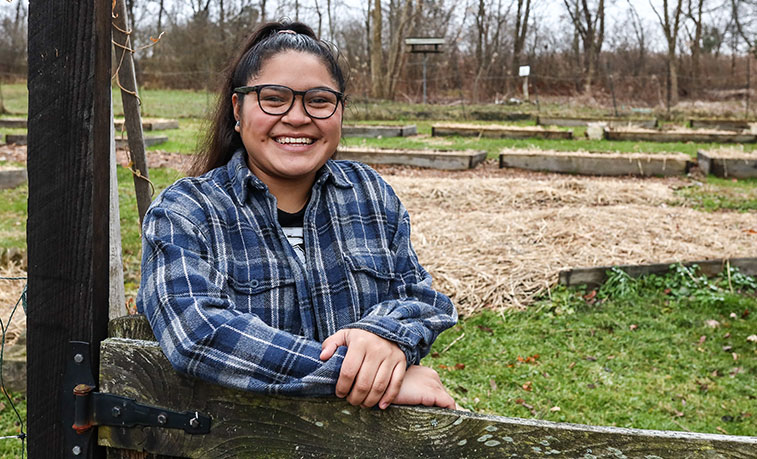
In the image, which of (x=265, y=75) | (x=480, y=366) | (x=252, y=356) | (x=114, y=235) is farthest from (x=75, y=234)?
(x=480, y=366)

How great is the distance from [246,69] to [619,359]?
3524 mm

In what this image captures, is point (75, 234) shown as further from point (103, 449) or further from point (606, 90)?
point (606, 90)

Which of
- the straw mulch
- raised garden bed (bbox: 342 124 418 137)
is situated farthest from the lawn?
raised garden bed (bbox: 342 124 418 137)

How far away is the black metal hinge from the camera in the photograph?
1.27 metres

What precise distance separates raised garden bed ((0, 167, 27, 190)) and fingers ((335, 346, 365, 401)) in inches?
358

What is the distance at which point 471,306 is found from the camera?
5262 mm

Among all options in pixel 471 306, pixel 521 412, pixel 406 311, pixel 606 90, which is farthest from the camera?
pixel 606 90

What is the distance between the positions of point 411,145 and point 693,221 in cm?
777

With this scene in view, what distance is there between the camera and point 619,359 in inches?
→ 174

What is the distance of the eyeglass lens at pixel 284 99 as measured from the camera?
1742 mm

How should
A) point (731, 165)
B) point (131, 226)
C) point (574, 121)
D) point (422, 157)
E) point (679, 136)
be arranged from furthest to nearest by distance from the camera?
point (574, 121), point (679, 136), point (422, 157), point (731, 165), point (131, 226)

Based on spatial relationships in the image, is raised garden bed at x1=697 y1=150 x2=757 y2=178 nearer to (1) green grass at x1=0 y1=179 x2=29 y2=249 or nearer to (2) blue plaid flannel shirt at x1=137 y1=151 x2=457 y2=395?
(1) green grass at x1=0 y1=179 x2=29 y2=249

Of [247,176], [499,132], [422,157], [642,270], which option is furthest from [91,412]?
[499,132]

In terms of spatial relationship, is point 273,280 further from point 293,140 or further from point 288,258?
point 293,140
